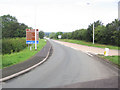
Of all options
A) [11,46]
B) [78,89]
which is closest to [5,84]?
[78,89]

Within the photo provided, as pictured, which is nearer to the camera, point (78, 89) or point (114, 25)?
point (78, 89)

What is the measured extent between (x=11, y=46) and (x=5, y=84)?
1635cm

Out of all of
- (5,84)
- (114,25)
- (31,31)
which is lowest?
(5,84)

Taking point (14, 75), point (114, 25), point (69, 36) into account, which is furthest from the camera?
point (69, 36)

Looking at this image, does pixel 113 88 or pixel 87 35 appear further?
pixel 87 35

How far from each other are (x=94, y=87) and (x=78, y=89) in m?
0.67

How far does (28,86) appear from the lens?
5359 mm

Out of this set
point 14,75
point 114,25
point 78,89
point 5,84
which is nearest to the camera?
point 78,89

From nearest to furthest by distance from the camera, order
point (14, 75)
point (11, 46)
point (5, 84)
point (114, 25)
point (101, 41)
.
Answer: point (5, 84) < point (14, 75) < point (11, 46) < point (114, 25) < point (101, 41)

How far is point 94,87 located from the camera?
5.16 m

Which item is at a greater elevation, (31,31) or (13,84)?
(31,31)

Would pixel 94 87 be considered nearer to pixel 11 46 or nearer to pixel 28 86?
pixel 28 86

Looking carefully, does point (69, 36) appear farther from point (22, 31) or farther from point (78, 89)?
point (78, 89)

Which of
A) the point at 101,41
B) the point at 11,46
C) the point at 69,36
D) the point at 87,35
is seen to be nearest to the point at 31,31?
the point at 11,46
